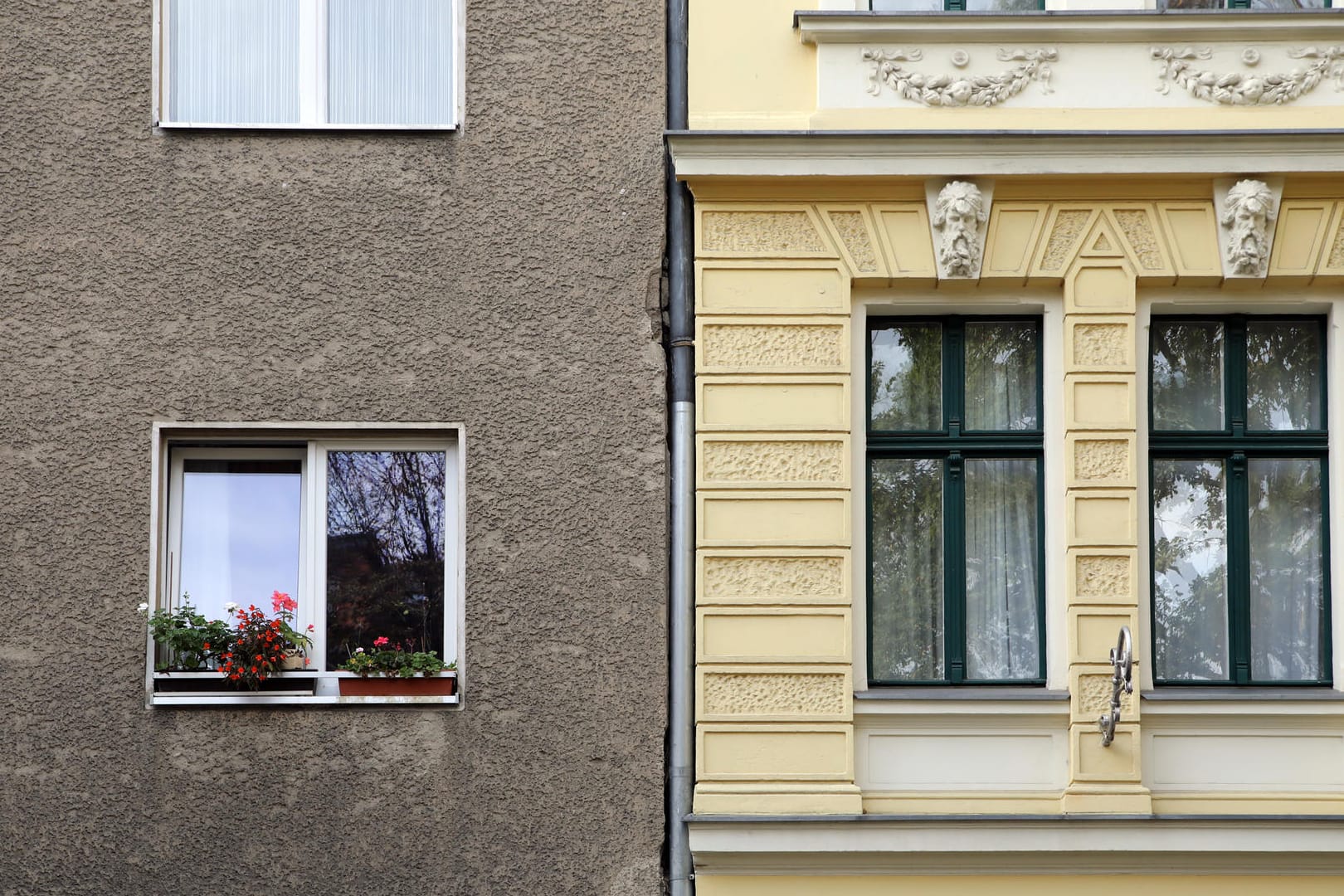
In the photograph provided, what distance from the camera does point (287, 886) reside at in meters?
7.79

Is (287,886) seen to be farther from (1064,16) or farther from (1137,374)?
(1064,16)

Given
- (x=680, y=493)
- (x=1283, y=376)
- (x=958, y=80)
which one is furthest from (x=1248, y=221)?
(x=680, y=493)

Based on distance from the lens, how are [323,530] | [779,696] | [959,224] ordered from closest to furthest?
[779,696] → [959,224] → [323,530]

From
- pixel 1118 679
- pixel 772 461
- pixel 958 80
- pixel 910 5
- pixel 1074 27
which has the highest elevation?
pixel 910 5

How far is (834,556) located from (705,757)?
1.16 metres

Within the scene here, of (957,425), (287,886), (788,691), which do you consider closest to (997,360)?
(957,425)

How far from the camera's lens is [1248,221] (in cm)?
809

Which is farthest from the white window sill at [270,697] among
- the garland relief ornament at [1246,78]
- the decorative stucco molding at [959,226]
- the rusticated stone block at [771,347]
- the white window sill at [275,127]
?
the garland relief ornament at [1246,78]

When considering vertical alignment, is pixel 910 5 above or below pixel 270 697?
above

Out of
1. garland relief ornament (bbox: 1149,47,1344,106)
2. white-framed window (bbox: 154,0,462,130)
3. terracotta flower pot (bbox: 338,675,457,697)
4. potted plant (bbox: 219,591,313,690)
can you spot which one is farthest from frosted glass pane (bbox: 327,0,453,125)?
garland relief ornament (bbox: 1149,47,1344,106)

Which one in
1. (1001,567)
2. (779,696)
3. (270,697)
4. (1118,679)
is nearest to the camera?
(1118,679)

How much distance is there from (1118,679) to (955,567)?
3.41 ft

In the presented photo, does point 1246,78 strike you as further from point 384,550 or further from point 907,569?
point 384,550

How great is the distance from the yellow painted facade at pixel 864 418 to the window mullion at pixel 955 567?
0.32 metres
